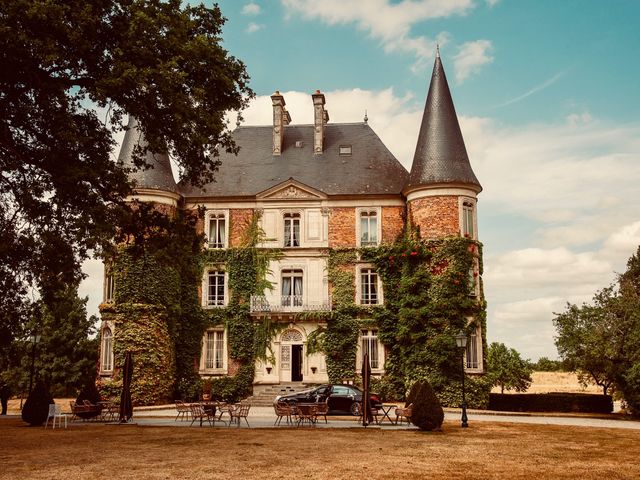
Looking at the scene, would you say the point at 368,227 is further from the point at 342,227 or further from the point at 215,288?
the point at 215,288

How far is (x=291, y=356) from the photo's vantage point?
32.6m

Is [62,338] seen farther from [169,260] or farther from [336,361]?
[169,260]

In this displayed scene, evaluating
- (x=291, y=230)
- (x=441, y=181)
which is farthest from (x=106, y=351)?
(x=441, y=181)

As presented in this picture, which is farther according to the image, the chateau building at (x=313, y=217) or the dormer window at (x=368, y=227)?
the dormer window at (x=368, y=227)

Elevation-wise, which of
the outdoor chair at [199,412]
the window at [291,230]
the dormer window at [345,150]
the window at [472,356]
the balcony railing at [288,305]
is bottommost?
the outdoor chair at [199,412]

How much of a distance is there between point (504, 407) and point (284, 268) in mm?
12062

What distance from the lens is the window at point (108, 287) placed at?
106 ft

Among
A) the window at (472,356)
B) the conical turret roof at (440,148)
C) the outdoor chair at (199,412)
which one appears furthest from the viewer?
the conical turret roof at (440,148)

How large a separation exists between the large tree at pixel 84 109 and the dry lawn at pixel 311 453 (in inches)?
170

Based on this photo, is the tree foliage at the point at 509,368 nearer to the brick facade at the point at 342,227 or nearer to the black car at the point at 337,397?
the brick facade at the point at 342,227

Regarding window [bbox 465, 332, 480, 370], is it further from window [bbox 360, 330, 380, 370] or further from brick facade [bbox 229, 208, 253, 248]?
brick facade [bbox 229, 208, 253, 248]

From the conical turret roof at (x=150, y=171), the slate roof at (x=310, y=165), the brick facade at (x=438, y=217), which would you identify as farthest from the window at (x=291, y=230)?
the brick facade at (x=438, y=217)

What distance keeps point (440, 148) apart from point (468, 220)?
3605 millimetres

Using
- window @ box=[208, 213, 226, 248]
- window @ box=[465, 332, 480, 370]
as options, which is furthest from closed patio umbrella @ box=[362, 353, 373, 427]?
window @ box=[208, 213, 226, 248]
